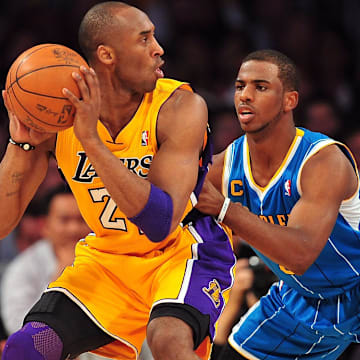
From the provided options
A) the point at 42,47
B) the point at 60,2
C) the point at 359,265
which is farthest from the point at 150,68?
the point at 60,2

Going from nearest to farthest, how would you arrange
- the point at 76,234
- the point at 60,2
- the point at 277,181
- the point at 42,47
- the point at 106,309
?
the point at 42,47 < the point at 106,309 < the point at 277,181 < the point at 76,234 < the point at 60,2

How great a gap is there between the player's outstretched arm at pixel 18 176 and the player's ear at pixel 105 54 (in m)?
0.44

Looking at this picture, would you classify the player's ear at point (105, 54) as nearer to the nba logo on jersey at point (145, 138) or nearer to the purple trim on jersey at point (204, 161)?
the nba logo on jersey at point (145, 138)

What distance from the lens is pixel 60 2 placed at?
9.98 meters

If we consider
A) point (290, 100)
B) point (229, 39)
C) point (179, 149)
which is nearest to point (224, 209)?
point (179, 149)

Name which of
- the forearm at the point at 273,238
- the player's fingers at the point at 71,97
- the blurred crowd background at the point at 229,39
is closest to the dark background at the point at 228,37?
the blurred crowd background at the point at 229,39

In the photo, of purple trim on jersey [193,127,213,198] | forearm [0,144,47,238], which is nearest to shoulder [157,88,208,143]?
purple trim on jersey [193,127,213,198]

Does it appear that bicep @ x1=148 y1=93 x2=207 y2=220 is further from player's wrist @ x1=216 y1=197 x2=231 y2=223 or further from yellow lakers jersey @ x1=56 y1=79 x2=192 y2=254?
player's wrist @ x1=216 y1=197 x2=231 y2=223

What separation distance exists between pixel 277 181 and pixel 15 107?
62.4 inches

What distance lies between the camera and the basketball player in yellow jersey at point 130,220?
362 cm

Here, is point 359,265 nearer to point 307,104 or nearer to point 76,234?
point 76,234

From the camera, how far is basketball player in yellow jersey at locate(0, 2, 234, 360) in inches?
142

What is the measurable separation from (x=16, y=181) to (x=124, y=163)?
560mm

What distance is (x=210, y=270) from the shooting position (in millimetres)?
3953
